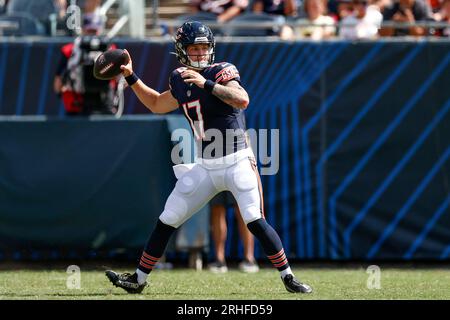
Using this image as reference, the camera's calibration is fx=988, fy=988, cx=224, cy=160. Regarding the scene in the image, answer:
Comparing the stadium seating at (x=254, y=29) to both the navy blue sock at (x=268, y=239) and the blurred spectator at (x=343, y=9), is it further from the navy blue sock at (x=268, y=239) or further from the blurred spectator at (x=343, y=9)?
the navy blue sock at (x=268, y=239)

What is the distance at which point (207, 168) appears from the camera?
700cm

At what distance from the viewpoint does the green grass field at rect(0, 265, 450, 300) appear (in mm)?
6934

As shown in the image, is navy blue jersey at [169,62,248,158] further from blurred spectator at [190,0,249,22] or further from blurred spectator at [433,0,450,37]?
blurred spectator at [190,0,249,22]

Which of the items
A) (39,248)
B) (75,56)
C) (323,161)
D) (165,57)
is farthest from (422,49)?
(39,248)

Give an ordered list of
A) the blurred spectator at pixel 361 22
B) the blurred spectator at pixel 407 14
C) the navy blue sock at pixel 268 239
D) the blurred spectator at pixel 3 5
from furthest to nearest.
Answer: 1. the blurred spectator at pixel 3 5
2. the blurred spectator at pixel 407 14
3. the blurred spectator at pixel 361 22
4. the navy blue sock at pixel 268 239

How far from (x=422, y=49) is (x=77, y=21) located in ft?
12.1

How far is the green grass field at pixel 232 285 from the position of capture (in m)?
6.93

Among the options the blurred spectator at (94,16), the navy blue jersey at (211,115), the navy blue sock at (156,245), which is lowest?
the navy blue sock at (156,245)

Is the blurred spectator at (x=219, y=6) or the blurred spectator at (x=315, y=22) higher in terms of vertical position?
the blurred spectator at (x=219, y=6)

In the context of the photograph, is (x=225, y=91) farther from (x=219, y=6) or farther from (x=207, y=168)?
(x=219, y=6)

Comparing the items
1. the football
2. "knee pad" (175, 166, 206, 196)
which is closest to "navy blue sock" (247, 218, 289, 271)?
"knee pad" (175, 166, 206, 196)

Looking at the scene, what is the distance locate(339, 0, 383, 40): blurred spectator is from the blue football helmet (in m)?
3.47

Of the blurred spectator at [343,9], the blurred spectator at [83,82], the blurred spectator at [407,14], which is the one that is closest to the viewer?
the blurred spectator at [83,82]

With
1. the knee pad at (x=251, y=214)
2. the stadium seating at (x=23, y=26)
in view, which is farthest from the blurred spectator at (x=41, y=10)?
the knee pad at (x=251, y=214)
